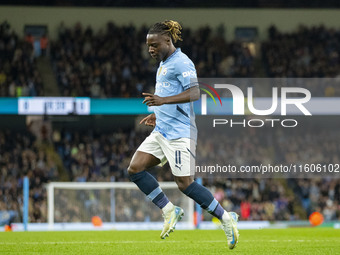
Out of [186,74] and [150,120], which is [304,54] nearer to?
[150,120]

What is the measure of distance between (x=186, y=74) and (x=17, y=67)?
740 inches

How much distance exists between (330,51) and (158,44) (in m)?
22.1

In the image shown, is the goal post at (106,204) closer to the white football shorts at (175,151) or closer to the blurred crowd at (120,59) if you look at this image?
the blurred crowd at (120,59)

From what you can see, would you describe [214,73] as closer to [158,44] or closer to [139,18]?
[139,18]

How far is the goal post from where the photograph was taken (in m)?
16.9

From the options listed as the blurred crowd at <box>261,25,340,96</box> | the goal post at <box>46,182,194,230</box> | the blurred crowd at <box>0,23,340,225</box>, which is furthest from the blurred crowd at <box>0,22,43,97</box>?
the blurred crowd at <box>261,25,340,96</box>

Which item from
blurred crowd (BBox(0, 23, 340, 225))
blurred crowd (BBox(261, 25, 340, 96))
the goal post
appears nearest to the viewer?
the goal post

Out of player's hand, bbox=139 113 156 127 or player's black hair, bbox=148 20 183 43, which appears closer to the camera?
player's black hair, bbox=148 20 183 43

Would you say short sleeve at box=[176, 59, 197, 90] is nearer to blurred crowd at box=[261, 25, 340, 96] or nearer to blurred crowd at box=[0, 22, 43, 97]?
blurred crowd at box=[0, 22, 43, 97]

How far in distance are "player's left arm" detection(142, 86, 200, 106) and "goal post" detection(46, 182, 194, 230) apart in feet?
34.7

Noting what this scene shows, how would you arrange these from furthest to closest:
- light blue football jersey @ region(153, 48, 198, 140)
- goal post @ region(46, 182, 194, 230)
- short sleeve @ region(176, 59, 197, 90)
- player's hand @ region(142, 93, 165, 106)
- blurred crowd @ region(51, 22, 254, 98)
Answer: blurred crowd @ region(51, 22, 254, 98) < goal post @ region(46, 182, 194, 230) < light blue football jersey @ region(153, 48, 198, 140) < short sleeve @ region(176, 59, 197, 90) < player's hand @ region(142, 93, 165, 106)

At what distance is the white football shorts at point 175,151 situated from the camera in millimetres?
6793

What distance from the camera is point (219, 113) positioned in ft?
81.4

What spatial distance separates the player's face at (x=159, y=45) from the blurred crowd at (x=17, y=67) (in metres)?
17.5
